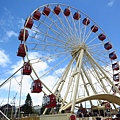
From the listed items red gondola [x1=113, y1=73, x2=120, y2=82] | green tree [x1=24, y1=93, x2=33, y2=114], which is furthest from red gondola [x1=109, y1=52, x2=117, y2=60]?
green tree [x1=24, y1=93, x2=33, y2=114]

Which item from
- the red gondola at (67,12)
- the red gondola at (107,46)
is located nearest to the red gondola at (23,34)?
the red gondola at (67,12)

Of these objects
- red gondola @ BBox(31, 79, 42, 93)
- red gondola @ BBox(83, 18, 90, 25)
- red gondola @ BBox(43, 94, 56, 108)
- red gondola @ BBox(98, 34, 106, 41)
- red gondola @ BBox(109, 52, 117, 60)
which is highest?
red gondola @ BBox(83, 18, 90, 25)

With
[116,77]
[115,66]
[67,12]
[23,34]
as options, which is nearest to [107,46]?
[115,66]

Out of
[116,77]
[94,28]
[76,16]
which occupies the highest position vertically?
[76,16]

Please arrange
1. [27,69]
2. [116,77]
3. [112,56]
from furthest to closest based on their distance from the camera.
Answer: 1. [112,56]
2. [116,77]
3. [27,69]

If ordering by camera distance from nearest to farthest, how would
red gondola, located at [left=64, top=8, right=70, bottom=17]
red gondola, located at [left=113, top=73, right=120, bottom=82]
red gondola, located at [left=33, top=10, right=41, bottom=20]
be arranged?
red gondola, located at [left=33, top=10, right=41, bottom=20]
red gondola, located at [left=64, top=8, right=70, bottom=17]
red gondola, located at [left=113, top=73, right=120, bottom=82]

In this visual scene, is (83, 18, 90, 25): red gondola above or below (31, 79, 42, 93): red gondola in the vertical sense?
above

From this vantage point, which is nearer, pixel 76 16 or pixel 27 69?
pixel 27 69

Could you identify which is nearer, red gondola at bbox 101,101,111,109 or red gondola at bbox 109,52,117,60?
red gondola at bbox 101,101,111,109

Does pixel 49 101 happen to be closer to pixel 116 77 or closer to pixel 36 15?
pixel 36 15

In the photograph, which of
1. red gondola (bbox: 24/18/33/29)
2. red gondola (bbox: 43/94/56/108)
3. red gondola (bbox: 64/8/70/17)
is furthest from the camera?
red gondola (bbox: 64/8/70/17)

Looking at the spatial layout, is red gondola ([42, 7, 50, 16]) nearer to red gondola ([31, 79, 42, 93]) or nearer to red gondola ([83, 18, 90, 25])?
red gondola ([83, 18, 90, 25])

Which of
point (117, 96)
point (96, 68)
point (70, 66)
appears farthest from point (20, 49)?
point (117, 96)

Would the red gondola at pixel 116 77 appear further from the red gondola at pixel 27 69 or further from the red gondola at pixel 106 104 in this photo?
the red gondola at pixel 27 69
